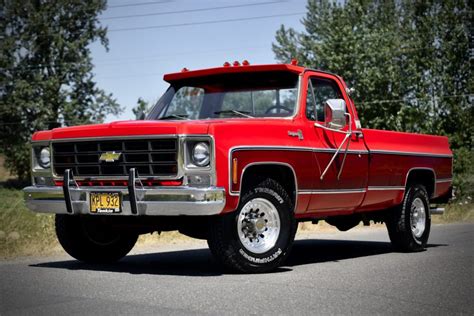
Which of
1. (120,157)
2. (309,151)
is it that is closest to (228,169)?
(120,157)

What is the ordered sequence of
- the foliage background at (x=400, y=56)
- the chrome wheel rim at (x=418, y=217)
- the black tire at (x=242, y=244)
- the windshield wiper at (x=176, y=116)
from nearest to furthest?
the black tire at (x=242, y=244) < the windshield wiper at (x=176, y=116) < the chrome wheel rim at (x=418, y=217) < the foliage background at (x=400, y=56)

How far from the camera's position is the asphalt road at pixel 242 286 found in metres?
5.91

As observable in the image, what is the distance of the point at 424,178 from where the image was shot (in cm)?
1141

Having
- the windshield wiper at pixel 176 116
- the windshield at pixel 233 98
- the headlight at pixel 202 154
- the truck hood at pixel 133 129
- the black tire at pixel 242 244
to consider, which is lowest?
the black tire at pixel 242 244

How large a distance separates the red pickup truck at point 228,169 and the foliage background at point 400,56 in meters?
34.6

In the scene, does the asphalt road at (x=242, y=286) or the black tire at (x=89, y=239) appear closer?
the asphalt road at (x=242, y=286)

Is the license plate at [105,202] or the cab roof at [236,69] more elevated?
the cab roof at [236,69]

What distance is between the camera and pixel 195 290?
21.8ft

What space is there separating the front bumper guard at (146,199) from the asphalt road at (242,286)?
612mm

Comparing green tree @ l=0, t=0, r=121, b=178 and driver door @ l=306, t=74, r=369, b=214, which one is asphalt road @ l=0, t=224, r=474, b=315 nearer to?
driver door @ l=306, t=74, r=369, b=214

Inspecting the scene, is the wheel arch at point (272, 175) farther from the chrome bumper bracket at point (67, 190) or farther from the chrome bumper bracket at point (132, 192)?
the chrome bumper bracket at point (67, 190)

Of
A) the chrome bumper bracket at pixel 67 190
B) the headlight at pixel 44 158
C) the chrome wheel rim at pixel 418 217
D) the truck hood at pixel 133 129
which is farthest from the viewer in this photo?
the chrome wheel rim at pixel 418 217

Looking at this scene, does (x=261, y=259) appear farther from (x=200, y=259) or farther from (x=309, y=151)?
(x=200, y=259)

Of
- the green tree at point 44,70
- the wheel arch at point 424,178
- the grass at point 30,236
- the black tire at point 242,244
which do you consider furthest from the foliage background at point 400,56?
the black tire at point 242,244
